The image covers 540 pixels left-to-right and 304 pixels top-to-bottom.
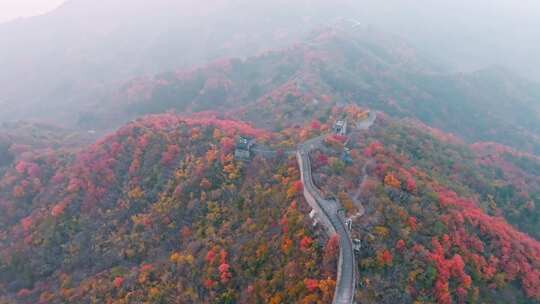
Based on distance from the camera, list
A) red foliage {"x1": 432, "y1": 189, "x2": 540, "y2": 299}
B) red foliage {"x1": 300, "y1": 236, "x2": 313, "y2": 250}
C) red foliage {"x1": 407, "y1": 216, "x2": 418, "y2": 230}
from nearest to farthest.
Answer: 1. red foliage {"x1": 300, "y1": 236, "x2": 313, "y2": 250}
2. red foliage {"x1": 432, "y1": 189, "x2": 540, "y2": 299}
3. red foliage {"x1": 407, "y1": 216, "x2": 418, "y2": 230}

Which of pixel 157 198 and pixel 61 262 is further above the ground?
pixel 157 198

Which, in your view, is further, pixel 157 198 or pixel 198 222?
pixel 157 198

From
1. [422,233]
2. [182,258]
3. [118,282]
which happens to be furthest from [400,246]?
[118,282]

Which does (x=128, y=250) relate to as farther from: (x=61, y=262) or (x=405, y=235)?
(x=405, y=235)

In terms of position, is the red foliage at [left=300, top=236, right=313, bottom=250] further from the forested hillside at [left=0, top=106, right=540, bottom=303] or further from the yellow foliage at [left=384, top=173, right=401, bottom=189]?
the yellow foliage at [left=384, top=173, right=401, bottom=189]

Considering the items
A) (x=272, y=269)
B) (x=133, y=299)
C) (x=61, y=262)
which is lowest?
(x=61, y=262)

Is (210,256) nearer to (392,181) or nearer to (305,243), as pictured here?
(305,243)

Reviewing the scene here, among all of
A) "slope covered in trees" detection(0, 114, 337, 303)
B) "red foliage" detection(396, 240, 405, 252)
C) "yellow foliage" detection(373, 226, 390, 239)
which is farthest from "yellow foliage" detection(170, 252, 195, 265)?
"red foliage" detection(396, 240, 405, 252)

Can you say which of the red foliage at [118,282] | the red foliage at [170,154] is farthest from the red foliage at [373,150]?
the red foliage at [118,282]

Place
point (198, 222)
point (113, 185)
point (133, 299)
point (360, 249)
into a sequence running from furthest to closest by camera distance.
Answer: point (113, 185)
point (198, 222)
point (133, 299)
point (360, 249)

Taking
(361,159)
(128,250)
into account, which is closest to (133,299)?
(128,250)

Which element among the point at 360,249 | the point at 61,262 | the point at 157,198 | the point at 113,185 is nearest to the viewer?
the point at 360,249
